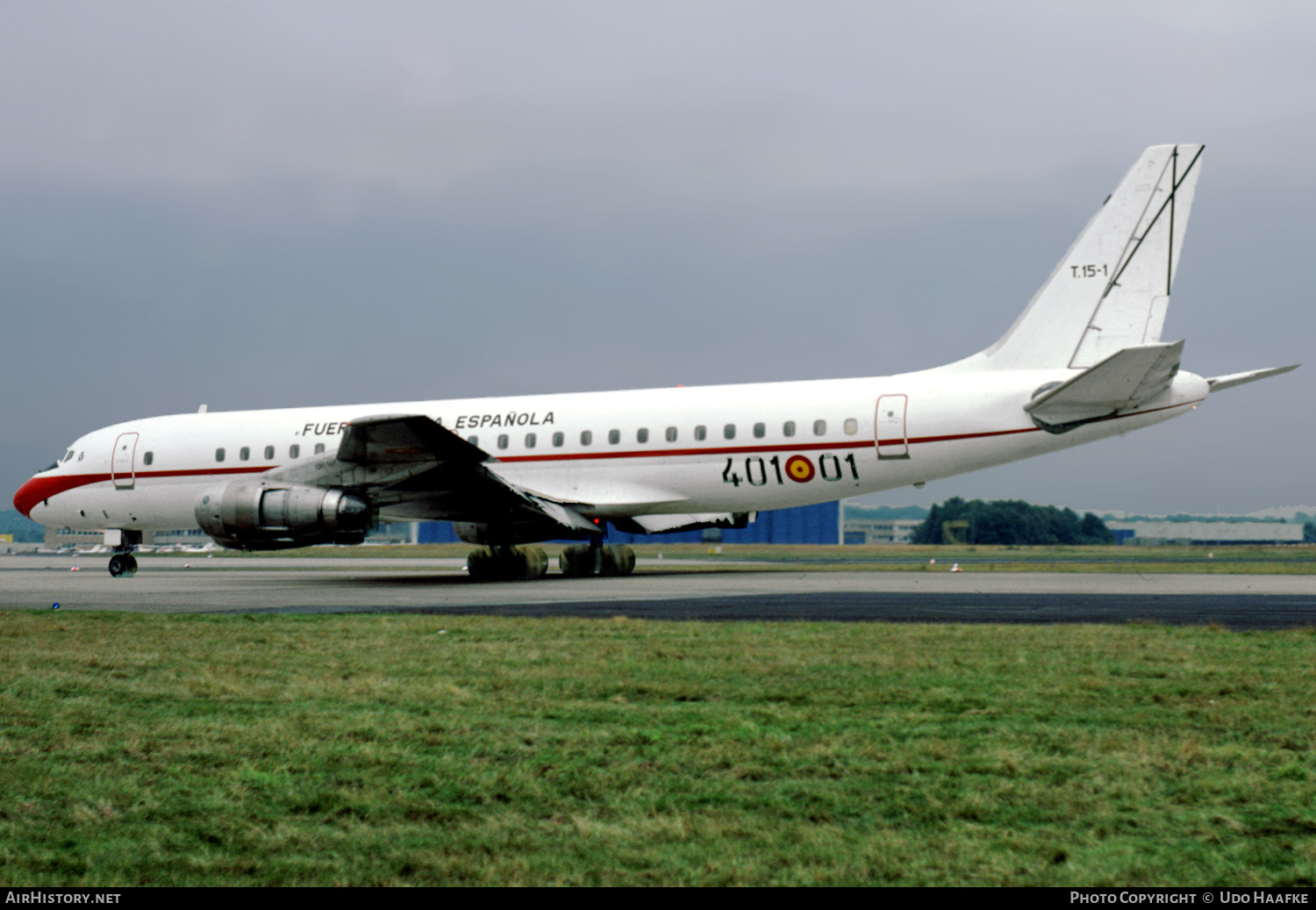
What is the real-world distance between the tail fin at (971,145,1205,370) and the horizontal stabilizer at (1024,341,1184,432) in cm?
91

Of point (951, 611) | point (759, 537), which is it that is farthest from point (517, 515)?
point (759, 537)

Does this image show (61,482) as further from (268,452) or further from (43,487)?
(268,452)

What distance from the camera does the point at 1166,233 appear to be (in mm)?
20797

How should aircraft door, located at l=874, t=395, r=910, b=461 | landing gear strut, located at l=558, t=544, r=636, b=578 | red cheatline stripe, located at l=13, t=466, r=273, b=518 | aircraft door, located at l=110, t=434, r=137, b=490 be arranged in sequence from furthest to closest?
aircraft door, located at l=110, t=434, r=137, b=490
red cheatline stripe, located at l=13, t=466, r=273, b=518
landing gear strut, located at l=558, t=544, r=636, b=578
aircraft door, located at l=874, t=395, r=910, b=461

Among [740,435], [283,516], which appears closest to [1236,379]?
[740,435]

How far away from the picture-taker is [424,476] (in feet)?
71.9

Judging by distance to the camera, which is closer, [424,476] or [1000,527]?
[424,476]

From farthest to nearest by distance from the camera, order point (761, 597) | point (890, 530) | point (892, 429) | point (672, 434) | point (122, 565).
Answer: point (890, 530) < point (122, 565) < point (672, 434) < point (892, 429) < point (761, 597)

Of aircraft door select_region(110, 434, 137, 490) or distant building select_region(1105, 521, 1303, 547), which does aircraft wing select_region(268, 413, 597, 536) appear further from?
distant building select_region(1105, 521, 1303, 547)

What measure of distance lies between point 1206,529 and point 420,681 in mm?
109737

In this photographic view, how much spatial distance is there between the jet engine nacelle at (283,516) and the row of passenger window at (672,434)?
3.08 m

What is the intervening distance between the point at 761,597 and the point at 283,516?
1041 cm

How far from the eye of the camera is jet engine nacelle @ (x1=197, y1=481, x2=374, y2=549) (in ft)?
69.3

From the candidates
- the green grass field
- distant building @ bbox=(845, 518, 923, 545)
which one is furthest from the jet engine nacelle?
distant building @ bbox=(845, 518, 923, 545)
